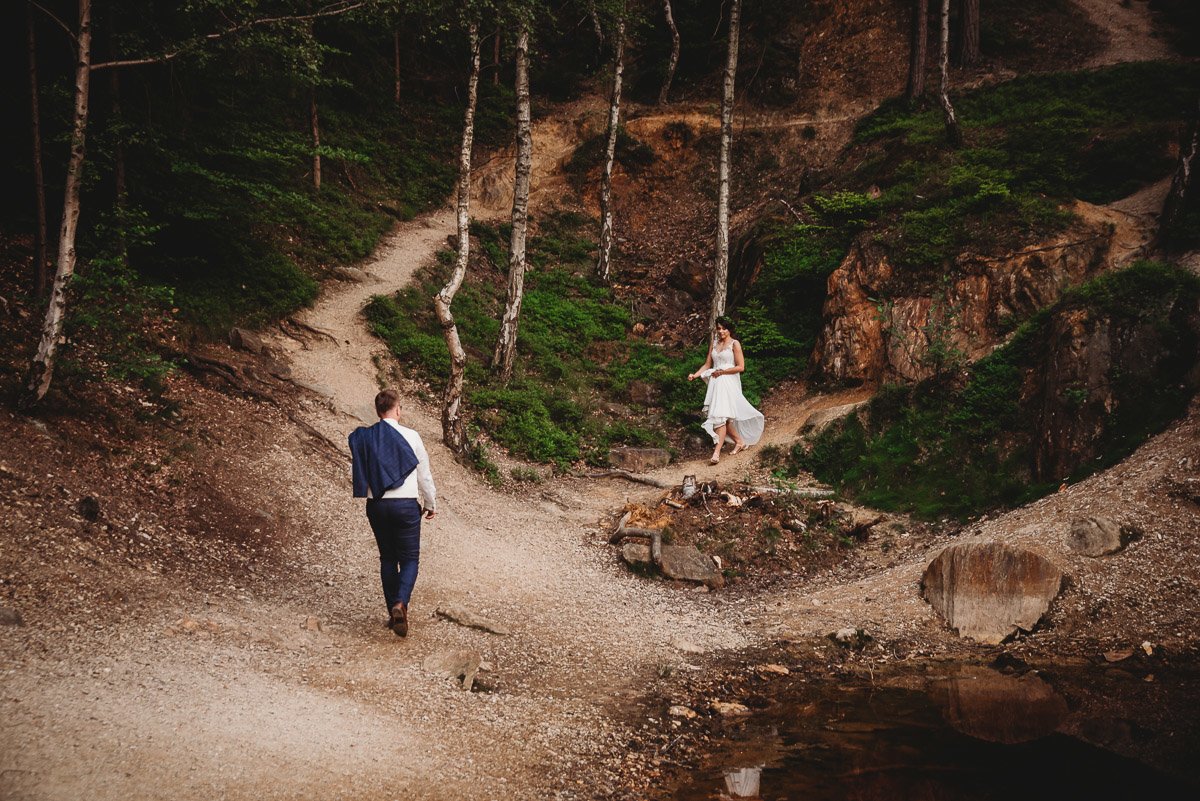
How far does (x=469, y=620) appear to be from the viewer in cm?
695

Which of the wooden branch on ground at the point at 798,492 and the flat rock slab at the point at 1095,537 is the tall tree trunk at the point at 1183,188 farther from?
the wooden branch on ground at the point at 798,492

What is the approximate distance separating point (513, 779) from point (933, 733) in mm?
3218

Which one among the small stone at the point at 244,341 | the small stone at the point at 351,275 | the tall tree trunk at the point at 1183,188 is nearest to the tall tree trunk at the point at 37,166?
the small stone at the point at 244,341

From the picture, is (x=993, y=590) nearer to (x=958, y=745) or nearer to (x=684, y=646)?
(x=958, y=745)

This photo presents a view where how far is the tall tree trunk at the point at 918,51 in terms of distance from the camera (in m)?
21.2

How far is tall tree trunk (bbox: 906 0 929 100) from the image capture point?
21.2 m

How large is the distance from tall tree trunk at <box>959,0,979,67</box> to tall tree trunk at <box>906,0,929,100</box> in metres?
4.02

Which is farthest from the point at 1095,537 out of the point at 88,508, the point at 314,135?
the point at 314,135

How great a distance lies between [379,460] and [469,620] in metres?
2.10

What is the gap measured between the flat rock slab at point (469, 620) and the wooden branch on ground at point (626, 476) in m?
5.94

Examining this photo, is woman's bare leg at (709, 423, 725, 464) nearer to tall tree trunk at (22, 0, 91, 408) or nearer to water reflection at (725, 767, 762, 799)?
water reflection at (725, 767, 762, 799)

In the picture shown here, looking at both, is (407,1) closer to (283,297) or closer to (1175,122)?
(283,297)

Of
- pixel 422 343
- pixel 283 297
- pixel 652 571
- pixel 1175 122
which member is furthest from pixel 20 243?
pixel 1175 122

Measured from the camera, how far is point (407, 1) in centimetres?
1074
